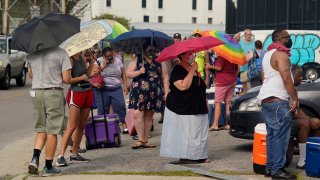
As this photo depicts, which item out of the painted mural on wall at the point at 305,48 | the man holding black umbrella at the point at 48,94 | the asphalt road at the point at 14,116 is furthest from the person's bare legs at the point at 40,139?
the painted mural on wall at the point at 305,48

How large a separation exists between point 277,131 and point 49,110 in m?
2.68

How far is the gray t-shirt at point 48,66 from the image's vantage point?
822 cm

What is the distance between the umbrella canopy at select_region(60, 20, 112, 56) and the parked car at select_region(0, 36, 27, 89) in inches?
577

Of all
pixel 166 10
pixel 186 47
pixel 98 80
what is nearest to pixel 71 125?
pixel 186 47

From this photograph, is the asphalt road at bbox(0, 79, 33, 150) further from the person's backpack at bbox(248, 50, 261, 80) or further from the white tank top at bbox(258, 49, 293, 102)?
the white tank top at bbox(258, 49, 293, 102)

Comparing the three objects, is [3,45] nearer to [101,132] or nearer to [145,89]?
[101,132]

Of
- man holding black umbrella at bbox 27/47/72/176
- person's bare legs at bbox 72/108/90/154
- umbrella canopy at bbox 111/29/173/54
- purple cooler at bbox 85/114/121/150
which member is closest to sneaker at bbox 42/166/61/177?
man holding black umbrella at bbox 27/47/72/176

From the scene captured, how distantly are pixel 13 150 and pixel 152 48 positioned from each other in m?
2.82

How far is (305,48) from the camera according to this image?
27.0m

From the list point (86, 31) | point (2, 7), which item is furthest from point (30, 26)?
point (2, 7)

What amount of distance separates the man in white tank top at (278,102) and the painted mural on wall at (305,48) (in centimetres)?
1919

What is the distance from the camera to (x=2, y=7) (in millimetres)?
48938

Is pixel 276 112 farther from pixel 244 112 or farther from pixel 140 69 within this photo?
pixel 140 69

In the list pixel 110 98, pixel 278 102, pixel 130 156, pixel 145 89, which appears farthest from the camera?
pixel 110 98
